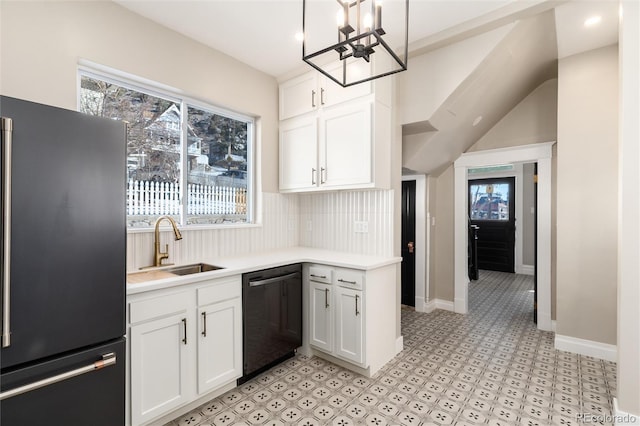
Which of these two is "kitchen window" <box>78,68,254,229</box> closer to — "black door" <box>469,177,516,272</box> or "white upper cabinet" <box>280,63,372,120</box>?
"white upper cabinet" <box>280,63,372,120</box>

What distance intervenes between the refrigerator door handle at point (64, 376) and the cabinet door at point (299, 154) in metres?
2.08

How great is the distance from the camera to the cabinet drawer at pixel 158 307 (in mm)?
1761

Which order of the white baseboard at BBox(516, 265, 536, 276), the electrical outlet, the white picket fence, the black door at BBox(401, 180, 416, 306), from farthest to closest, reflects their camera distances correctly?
the white baseboard at BBox(516, 265, 536, 276) → the black door at BBox(401, 180, 416, 306) → the electrical outlet → the white picket fence

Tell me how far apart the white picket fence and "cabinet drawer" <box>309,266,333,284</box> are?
104 centimetres

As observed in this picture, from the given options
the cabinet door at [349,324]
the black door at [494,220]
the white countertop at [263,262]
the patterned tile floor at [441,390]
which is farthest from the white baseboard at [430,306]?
the black door at [494,220]

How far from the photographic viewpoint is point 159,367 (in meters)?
1.86

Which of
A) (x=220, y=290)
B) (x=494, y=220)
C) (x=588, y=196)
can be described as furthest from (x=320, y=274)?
(x=494, y=220)

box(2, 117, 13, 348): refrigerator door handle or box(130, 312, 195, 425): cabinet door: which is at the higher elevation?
box(2, 117, 13, 348): refrigerator door handle

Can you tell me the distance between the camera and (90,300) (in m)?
1.45

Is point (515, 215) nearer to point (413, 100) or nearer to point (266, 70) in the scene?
point (413, 100)

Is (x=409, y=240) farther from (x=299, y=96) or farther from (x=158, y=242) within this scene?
(x=158, y=242)

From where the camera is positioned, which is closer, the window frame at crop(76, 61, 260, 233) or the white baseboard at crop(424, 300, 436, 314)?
the window frame at crop(76, 61, 260, 233)

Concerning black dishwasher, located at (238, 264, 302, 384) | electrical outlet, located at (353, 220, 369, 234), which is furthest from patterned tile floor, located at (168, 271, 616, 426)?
electrical outlet, located at (353, 220, 369, 234)

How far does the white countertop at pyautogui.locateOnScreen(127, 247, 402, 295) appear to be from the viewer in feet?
6.26
